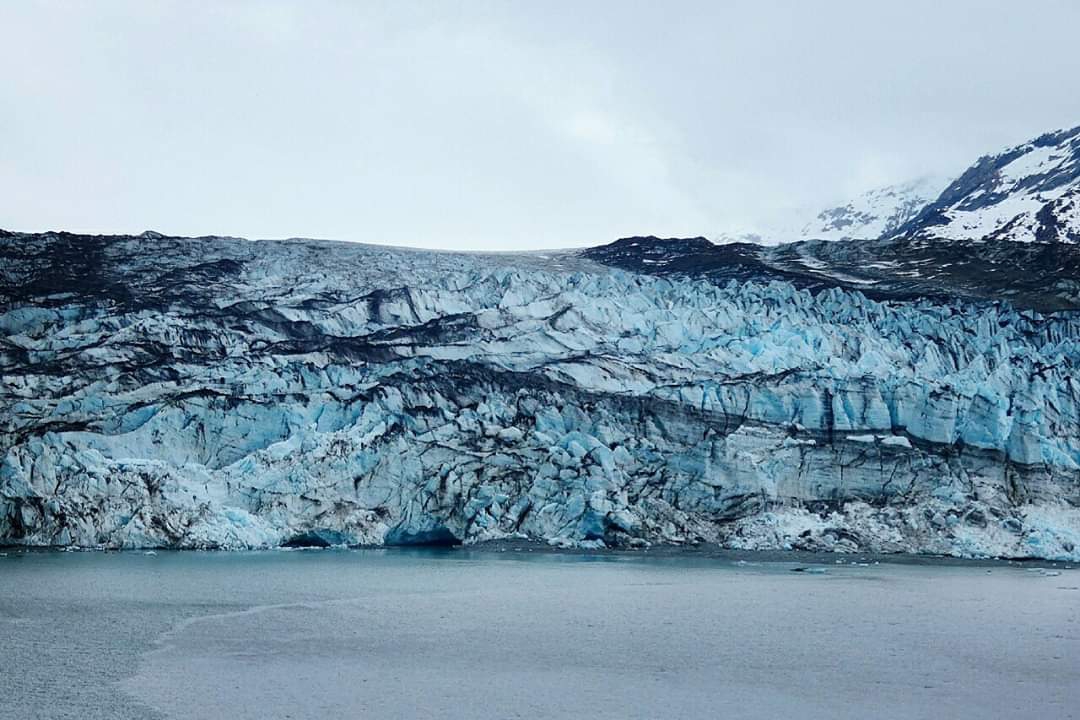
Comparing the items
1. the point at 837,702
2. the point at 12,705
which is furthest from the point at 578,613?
the point at 12,705

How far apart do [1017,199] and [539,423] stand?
41317 mm

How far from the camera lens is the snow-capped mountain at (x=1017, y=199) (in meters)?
53.0

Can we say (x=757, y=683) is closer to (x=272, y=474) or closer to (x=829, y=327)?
(x=272, y=474)

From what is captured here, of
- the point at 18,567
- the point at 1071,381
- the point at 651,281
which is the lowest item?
the point at 18,567

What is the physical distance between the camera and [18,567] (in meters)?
21.9

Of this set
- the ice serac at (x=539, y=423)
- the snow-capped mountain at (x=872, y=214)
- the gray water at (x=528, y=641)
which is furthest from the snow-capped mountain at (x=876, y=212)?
the gray water at (x=528, y=641)

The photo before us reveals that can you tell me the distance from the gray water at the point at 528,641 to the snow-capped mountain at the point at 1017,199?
31554 millimetres

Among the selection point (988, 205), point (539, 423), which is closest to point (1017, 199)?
point (988, 205)

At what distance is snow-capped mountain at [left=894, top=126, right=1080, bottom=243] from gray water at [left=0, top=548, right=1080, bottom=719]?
31554mm

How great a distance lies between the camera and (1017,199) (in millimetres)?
59312

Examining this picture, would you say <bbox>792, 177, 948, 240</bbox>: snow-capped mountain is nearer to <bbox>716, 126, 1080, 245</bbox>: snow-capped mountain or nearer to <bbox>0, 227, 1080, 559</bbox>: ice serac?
<bbox>716, 126, 1080, 245</bbox>: snow-capped mountain

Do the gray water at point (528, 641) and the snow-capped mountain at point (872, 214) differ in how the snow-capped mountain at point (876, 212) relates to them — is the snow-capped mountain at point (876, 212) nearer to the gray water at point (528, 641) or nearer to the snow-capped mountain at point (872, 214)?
the snow-capped mountain at point (872, 214)

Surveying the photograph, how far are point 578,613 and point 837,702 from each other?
6.52m

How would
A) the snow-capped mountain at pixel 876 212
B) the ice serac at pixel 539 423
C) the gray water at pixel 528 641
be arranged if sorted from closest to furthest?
the gray water at pixel 528 641 → the ice serac at pixel 539 423 → the snow-capped mountain at pixel 876 212
